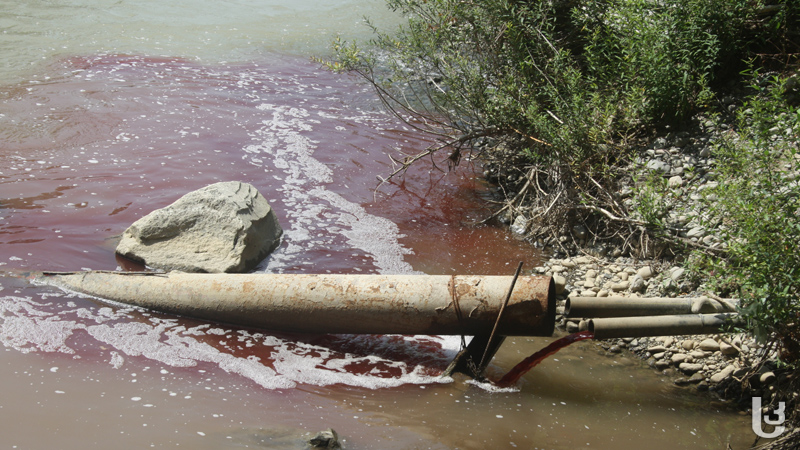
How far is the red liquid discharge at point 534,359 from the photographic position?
4266mm

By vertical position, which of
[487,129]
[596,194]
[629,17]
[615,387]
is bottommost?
[615,387]

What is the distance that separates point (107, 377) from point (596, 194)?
4724mm

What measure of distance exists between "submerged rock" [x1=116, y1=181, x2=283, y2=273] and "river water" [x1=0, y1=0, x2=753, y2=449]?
24 centimetres

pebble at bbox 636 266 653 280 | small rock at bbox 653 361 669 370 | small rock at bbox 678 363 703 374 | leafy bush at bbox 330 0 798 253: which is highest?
leafy bush at bbox 330 0 798 253

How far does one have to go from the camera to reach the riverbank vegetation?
5.38 m

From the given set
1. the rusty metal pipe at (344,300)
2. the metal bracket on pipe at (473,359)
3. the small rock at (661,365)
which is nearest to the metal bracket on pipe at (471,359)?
the metal bracket on pipe at (473,359)

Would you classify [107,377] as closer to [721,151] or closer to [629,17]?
[721,151]

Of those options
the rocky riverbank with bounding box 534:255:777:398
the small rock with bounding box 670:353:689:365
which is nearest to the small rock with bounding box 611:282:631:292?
the rocky riverbank with bounding box 534:255:777:398

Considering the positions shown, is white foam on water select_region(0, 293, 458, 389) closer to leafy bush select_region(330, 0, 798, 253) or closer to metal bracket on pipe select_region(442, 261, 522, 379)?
metal bracket on pipe select_region(442, 261, 522, 379)

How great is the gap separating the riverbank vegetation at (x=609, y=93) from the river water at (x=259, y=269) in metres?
0.86

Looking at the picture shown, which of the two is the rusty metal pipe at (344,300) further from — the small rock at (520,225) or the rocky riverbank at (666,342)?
the small rock at (520,225)

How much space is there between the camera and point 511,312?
4.11 metres

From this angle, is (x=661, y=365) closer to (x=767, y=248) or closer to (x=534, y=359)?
(x=534, y=359)

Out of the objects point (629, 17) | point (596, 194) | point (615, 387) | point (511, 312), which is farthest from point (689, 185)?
point (511, 312)
